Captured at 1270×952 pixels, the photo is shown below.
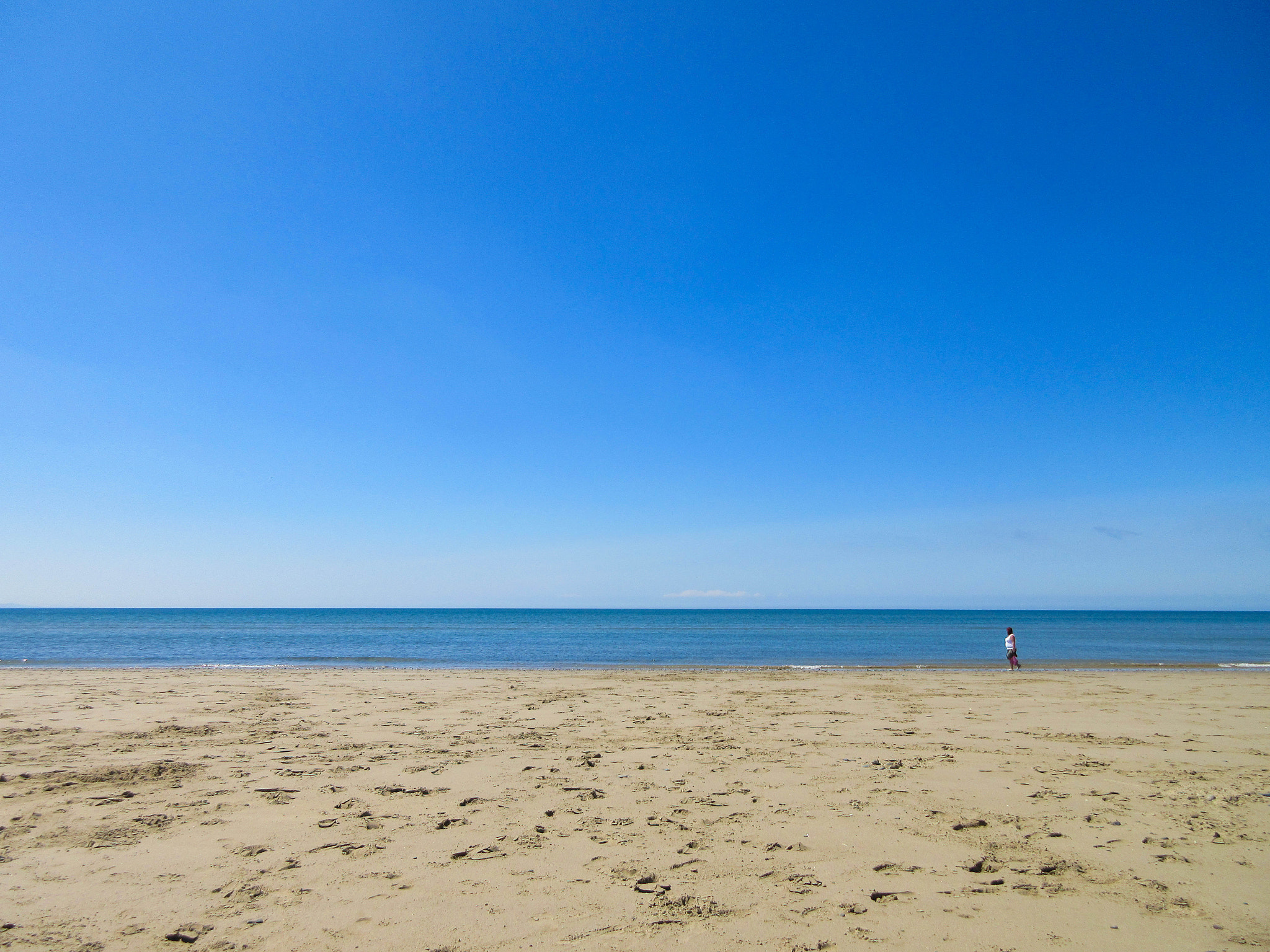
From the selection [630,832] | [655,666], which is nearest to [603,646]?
[655,666]

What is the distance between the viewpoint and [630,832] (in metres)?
5.86

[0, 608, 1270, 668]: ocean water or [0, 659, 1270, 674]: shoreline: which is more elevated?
[0, 659, 1270, 674]: shoreline

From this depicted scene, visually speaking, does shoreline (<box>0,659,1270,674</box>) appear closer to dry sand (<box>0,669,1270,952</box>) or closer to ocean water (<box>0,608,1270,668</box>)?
ocean water (<box>0,608,1270,668</box>)

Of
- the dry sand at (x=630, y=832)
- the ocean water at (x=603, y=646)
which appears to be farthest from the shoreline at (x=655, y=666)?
the dry sand at (x=630, y=832)

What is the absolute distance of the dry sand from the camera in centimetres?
426

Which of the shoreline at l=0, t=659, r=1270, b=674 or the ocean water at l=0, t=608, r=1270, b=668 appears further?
the ocean water at l=0, t=608, r=1270, b=668

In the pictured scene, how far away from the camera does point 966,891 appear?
4703 millimetres

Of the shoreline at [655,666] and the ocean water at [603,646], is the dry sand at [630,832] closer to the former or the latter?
the shoreline at [655,666]

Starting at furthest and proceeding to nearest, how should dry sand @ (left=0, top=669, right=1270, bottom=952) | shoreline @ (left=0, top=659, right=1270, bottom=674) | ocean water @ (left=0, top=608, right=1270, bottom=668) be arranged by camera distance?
1. ocean water @ (left=0, top=608, right=1270, bottom=668)
2. shoreline @ (left=0, top=659, right=1270, bottom=674)
3. dry sand @ (left=0, top=669, right=1270, bottom=952)

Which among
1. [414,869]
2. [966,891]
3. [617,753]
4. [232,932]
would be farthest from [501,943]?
[617,753]

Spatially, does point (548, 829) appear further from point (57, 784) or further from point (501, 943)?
point (57, 784)

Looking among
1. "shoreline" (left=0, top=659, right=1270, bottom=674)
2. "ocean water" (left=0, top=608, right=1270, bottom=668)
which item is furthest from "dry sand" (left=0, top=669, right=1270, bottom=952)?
"ocean water" (left=0, top=608, right=1270, bottom=668)

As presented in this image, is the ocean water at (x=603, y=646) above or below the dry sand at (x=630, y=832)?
below

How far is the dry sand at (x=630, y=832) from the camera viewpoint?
4262 millimetres
